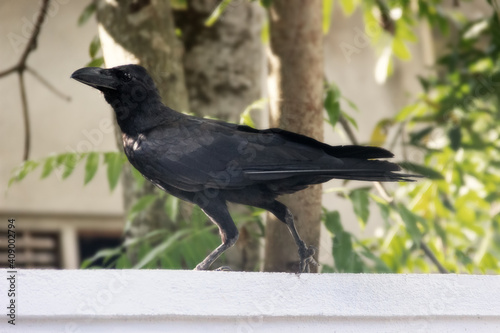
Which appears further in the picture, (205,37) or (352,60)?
(352,60)

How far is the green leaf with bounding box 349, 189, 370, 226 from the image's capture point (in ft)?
7.68

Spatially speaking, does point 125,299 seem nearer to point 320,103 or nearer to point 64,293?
point 64,293

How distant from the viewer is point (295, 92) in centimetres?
234

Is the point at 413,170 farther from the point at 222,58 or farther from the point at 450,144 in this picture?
the point at 222,58

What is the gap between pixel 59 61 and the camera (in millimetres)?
4617

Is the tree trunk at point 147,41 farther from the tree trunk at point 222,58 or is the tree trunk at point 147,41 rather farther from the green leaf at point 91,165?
the tree trunk at point 222,58

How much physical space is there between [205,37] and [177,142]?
1604mm

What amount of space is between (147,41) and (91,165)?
56 cm

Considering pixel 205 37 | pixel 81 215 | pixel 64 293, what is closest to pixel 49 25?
pixel 81 215

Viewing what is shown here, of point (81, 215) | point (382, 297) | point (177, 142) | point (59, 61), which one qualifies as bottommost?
point (81, 215)

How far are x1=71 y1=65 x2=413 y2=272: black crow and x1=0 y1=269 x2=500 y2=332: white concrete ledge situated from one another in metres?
0.21

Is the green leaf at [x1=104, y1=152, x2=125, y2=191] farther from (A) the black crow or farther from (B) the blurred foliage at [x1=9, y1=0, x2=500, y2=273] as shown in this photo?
(A) the black crow

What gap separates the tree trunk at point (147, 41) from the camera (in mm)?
2559

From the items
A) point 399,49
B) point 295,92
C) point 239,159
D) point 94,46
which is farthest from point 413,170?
point 94,46
